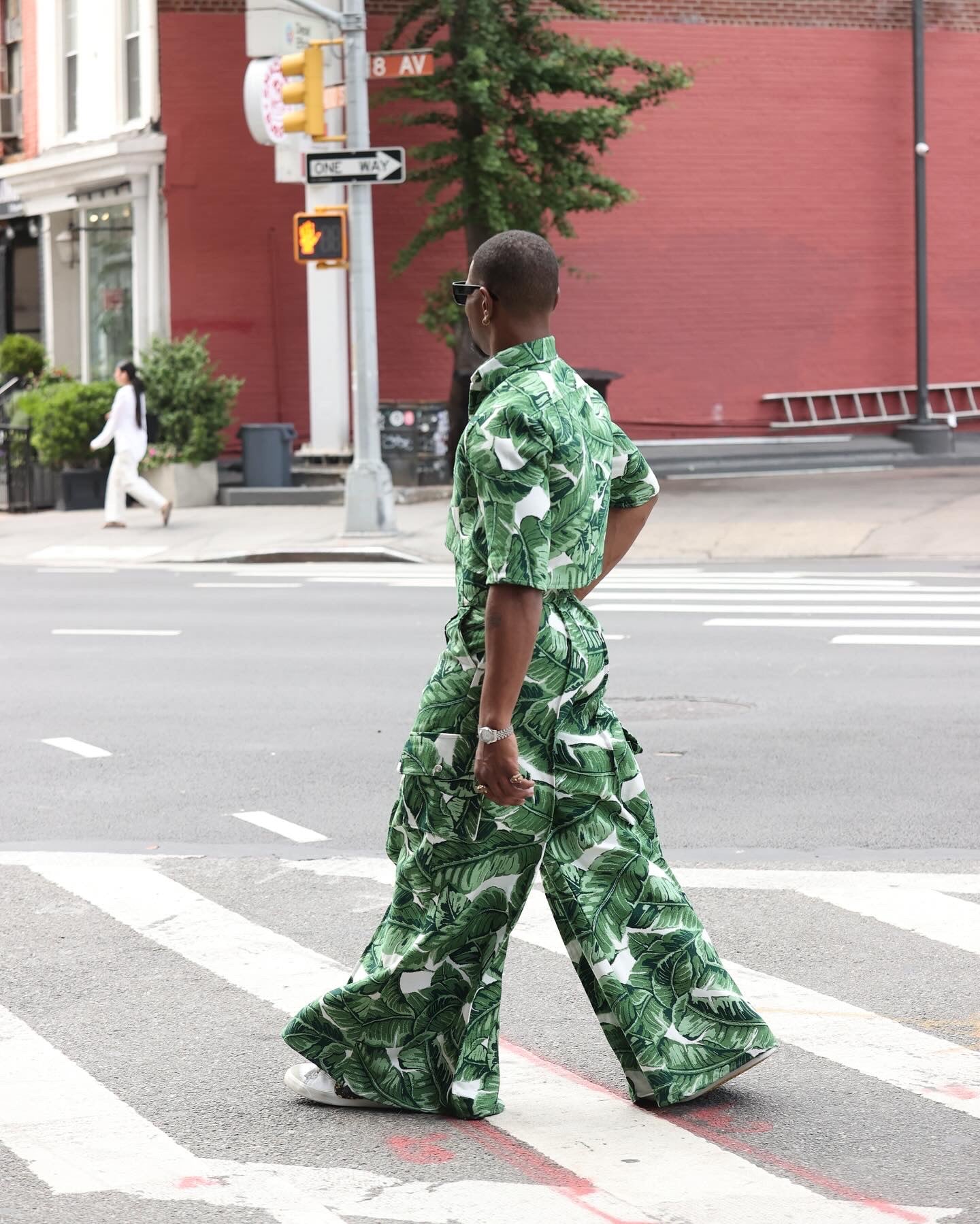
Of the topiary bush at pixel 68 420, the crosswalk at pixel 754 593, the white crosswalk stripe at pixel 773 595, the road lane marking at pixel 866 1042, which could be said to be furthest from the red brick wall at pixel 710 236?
the road lane marking at pixel 866 1042

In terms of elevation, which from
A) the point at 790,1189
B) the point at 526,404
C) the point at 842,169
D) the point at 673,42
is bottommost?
the point at 790,1189

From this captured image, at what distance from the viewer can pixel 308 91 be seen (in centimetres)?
1859

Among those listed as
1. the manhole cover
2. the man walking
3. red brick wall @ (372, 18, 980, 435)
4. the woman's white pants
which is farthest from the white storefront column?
the man walking

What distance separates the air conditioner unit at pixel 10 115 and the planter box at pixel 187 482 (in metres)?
8.89

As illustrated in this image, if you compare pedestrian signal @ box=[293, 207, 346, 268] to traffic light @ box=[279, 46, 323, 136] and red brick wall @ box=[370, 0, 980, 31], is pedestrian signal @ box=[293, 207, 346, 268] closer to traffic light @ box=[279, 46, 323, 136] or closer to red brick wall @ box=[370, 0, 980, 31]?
traffic light @ box=[279, 46, 323, 136]

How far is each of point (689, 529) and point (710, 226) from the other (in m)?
8.80

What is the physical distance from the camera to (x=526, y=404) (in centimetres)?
392

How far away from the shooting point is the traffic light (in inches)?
726

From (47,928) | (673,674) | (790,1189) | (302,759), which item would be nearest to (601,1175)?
(790,1189)

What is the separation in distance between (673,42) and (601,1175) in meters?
24.7

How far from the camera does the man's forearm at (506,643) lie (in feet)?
12.7

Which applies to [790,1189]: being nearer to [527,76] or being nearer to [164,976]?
[164,976]

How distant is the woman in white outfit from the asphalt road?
867 cm

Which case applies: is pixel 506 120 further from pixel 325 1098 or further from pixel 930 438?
pixel 325 1098
